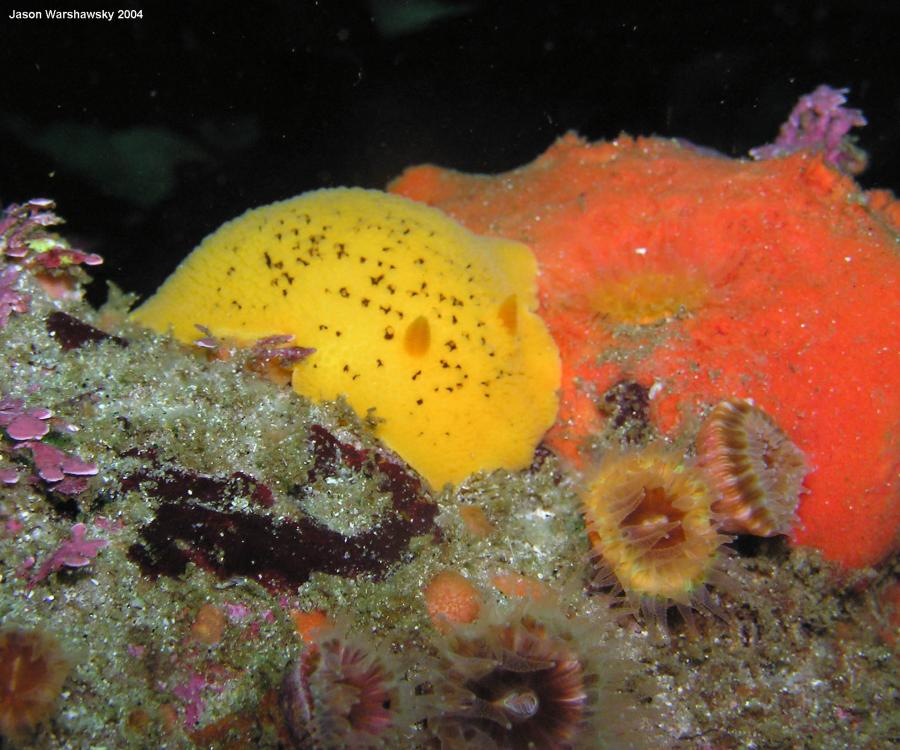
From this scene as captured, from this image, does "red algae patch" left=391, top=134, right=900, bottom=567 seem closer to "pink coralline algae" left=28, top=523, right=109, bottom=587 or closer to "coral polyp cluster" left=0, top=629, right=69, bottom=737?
"pink coralline algae" left=28, top=523, right=109, bottom=587

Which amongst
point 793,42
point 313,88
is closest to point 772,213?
point 313,88

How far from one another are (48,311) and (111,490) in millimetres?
1069

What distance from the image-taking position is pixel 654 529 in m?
2.51

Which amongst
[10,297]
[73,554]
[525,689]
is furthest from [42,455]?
[525,689]

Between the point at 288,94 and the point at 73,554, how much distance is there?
362 cm

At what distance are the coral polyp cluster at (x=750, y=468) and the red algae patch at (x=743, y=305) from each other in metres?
0.23

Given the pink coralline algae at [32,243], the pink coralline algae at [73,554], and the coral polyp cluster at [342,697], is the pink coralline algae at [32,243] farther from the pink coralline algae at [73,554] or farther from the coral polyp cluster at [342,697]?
the coral polyp cluster at [342,697]

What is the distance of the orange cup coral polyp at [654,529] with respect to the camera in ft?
8.35

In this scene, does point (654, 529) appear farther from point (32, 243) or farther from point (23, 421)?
point (32, 243)

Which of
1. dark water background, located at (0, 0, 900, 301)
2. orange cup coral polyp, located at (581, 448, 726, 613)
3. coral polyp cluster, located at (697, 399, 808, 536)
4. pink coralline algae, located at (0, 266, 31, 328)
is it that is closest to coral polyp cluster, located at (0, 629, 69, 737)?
pink coralline algae, located at (0, 266, 31, 328)

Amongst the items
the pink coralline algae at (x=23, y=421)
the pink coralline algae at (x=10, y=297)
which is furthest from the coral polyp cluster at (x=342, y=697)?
the pink coralline algae at (x=10, y=297)

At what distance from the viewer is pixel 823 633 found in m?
3.06

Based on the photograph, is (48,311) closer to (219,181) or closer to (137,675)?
(137,675)

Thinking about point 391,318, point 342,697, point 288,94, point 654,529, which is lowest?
point 342,697
